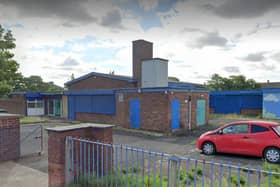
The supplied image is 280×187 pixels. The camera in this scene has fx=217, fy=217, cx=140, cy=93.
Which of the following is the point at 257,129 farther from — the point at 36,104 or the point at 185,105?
the point at 36,104

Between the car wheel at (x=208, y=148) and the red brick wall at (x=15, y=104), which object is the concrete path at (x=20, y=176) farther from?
the red brick wall at (x=15, y=104)

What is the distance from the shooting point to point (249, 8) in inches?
307

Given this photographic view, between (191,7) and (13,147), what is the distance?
26.2 feet

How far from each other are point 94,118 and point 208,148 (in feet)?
42.8

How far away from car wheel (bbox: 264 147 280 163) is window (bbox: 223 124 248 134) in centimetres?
97

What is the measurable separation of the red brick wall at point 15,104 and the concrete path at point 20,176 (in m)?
23.7

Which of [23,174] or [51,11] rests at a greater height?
[51,11]

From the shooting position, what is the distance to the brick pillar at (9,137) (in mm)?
6922

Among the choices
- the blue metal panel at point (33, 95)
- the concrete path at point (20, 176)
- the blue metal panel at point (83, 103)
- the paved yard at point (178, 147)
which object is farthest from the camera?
the blue metal panel at point (33, 95)

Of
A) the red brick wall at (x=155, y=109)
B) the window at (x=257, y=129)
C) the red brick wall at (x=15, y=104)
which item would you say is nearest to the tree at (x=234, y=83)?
the red brick wall at (x=155, y=109)

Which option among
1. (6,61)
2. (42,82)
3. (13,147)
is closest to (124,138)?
→ (13,147)

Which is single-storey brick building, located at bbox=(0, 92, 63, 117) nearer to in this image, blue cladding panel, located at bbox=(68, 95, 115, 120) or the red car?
blue cladding panel, located at bbox=(68, 95, 115, 120)

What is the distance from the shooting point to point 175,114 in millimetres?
14805

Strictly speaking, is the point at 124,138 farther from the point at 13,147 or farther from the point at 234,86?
the point at 234,86
